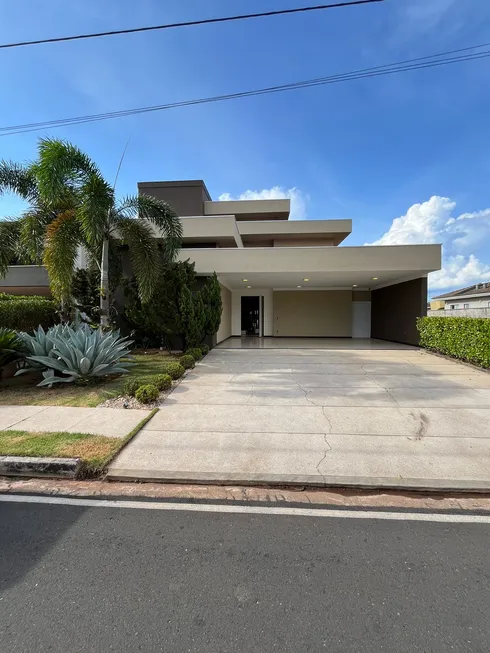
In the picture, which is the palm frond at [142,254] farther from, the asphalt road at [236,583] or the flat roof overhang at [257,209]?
the flat roof overhang at [257,209]

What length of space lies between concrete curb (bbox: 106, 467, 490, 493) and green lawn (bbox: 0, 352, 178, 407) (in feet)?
10.0

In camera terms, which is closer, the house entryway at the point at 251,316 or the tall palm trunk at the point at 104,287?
the tall palm trunk at the point at 104,287

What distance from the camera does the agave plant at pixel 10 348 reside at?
7188 mm

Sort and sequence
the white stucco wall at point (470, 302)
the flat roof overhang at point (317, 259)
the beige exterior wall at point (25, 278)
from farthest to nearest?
the white stucco wall at point (470, 302) < the beige exterior wall at point (25, 278) < the flat roof overhang at point (317, 259)

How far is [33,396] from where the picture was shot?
666cm

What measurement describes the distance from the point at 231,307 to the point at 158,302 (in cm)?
978

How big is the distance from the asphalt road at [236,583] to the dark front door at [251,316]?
60.0 ft

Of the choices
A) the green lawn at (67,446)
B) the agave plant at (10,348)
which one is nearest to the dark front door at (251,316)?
the agave plant at (10,348)

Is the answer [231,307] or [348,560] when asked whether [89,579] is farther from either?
[231,307]

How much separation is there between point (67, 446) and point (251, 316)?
1742 cm

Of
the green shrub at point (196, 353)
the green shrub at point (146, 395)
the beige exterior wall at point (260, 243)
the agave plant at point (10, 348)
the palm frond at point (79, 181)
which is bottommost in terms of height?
the green shrub at point (146, 395)

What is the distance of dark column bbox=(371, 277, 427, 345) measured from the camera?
1441cm

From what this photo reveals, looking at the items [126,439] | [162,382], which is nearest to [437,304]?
[162,382]

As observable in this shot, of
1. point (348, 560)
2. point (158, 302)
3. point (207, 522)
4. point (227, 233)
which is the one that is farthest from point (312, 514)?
point (227, 233)
